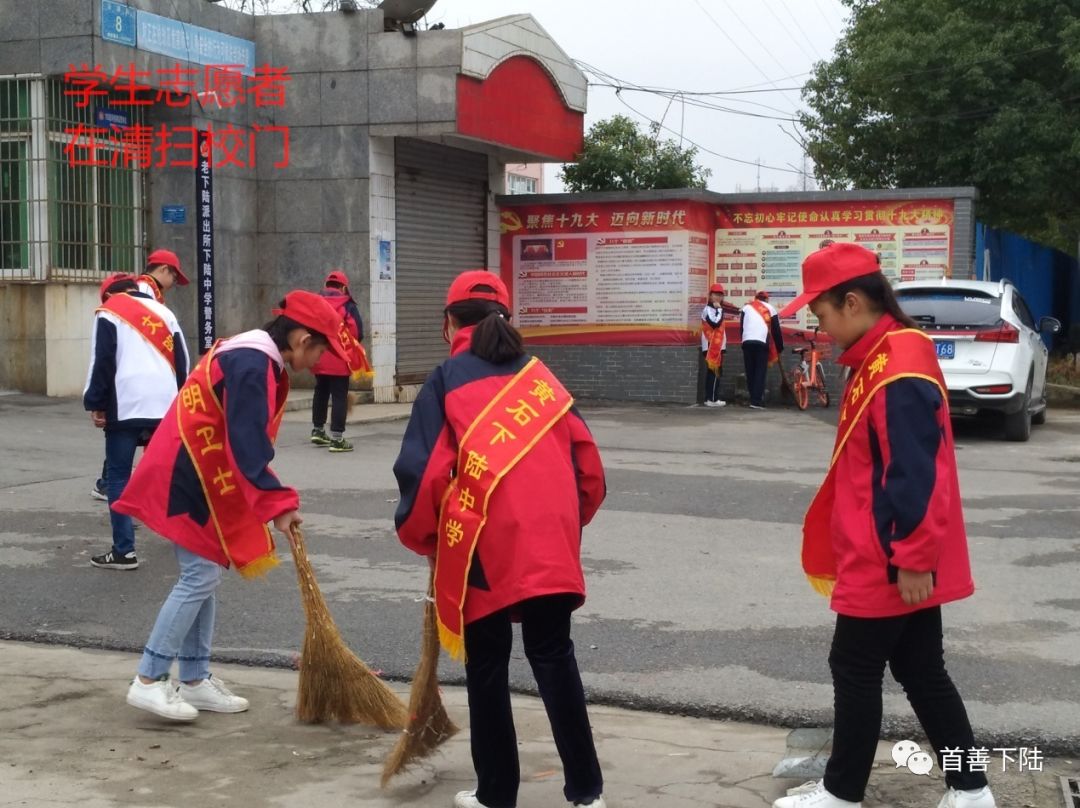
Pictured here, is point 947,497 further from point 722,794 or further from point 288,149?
point 288,149

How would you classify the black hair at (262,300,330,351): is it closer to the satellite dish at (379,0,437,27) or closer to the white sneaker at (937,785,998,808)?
the white sneaker at (937,785,998,808)

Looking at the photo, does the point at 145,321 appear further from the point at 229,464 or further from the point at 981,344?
the point at 981,344

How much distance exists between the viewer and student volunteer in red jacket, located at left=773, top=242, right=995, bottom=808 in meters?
3.64

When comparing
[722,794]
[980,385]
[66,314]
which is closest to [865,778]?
[722,794]

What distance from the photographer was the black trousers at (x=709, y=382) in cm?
1784

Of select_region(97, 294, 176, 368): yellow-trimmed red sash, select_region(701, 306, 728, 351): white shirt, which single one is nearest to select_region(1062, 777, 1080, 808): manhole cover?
select_region(97, 294, 176, 368): yellow-trimmed red sash

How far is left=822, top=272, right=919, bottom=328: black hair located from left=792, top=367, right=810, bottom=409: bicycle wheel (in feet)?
44.6

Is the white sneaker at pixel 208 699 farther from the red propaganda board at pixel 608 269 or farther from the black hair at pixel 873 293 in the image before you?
the red propaganda board at pixel 608 269

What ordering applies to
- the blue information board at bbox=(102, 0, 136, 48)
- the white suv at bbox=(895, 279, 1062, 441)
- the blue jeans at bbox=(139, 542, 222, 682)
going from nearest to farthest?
1. the blue jeans at bbox=(139, 542, 222, 682)
2. the white suv at bbox=(895, 279, 1062, 441)
3. the blue information board at bbox=(102, 0, 136, 48)

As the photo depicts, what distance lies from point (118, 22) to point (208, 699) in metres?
11.1

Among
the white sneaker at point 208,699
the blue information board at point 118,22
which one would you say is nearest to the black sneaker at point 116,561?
the white sneaker at point 208,699

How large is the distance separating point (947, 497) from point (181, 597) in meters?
2.73

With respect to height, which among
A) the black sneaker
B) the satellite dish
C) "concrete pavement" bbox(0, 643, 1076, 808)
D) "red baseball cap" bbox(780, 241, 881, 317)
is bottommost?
"concrete pavement" bbox(0, 643, 1076, 808)

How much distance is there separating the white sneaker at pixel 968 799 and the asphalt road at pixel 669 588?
884mm
